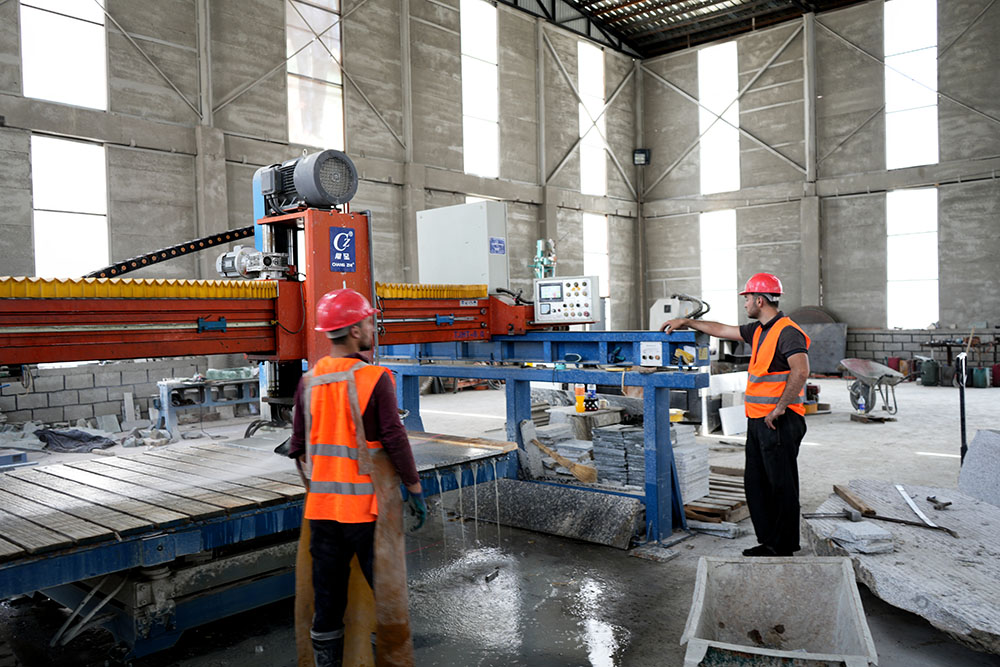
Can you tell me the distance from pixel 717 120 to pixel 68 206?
600 inches

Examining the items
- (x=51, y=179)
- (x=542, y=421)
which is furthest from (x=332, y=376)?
(x=51, y=179)

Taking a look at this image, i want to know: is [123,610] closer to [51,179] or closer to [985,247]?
[51,179]

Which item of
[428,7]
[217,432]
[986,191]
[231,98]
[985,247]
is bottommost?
[217,432]

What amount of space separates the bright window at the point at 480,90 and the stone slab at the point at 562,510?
11.3m

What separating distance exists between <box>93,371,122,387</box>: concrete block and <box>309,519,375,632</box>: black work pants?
9.26 meters

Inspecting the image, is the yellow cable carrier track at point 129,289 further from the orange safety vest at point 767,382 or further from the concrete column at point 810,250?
the concrete column at point 810,250

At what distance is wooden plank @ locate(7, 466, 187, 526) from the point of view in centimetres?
315

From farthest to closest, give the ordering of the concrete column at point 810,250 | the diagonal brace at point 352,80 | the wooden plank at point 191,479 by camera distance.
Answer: the concrete column at point 810,250, the diagonal brace at point 352,80, the wooden plank at point 191,479

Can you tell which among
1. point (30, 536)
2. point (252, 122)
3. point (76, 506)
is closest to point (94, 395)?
point (252, 122)

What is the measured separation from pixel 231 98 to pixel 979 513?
11.8m

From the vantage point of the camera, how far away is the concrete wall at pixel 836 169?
15586 mm

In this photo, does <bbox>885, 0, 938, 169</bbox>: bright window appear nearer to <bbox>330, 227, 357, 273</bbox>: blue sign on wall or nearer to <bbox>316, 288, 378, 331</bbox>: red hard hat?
<bbox>330, 227, 357, 273</bbox>: blue sign on wall

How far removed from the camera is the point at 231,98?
12.1 metres

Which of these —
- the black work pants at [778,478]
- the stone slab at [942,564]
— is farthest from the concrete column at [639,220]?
the black work pants at [778,478]
